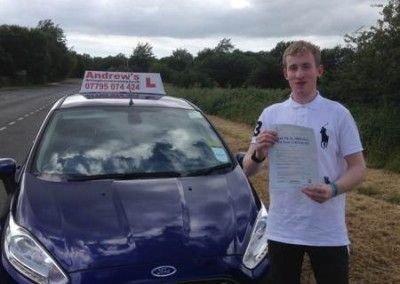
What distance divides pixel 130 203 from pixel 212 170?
883 millimetres

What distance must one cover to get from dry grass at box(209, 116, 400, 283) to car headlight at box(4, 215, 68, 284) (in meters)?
2.23

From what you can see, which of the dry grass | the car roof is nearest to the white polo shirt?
the dry grass

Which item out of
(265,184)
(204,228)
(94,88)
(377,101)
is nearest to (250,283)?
(204,228)

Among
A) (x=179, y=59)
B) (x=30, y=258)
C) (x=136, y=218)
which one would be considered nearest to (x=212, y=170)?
(x=136, y=218)

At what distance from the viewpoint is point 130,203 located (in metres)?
3.94

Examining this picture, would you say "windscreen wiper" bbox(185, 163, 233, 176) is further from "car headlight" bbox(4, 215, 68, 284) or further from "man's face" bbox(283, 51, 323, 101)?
"man's face" bbox(283, 51, 323, 101)

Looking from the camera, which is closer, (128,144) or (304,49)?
(304,49)

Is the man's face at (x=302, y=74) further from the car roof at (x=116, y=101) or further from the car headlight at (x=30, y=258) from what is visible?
the car roof at (x=116, y=101)

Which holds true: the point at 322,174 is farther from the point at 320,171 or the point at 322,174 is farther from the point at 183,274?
the point at 183,274

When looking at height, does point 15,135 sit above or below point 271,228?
below

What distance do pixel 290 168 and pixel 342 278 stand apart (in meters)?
0.59

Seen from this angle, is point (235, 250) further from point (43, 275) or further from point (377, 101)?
point (377, 101)

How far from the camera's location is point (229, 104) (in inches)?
1107

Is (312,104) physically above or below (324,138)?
above
